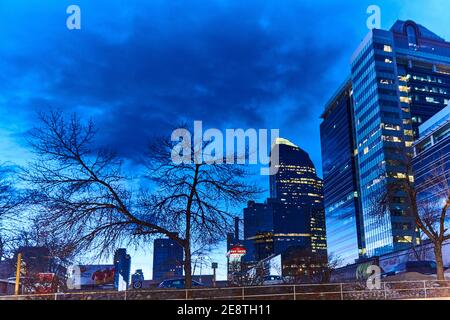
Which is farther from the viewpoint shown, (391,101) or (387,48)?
(387,48)

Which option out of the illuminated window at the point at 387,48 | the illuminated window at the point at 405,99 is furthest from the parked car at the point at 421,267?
the illuminated window at the point at 387,48

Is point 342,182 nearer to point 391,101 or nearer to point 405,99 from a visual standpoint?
point 405,99

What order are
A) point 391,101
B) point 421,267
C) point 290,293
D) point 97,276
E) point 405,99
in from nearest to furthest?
point 290,293, point 421,267, point 97,276, point 391,101, point 405,99

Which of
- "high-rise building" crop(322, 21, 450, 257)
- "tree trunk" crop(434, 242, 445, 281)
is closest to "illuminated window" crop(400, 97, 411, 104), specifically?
"high-rise building" crop(322, 21, 450, 257)

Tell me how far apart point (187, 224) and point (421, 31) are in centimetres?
17740

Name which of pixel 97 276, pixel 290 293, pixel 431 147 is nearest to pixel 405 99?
pixel 431 147

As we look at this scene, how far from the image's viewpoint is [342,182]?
17650 centimetres

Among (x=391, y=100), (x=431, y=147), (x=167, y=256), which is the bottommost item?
(x=167, y=256)

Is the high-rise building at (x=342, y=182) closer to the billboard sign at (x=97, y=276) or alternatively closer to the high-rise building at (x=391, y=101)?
the high-rise building at (x=391, y=101)

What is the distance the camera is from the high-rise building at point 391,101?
427ft

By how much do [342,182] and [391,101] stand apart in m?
45.1

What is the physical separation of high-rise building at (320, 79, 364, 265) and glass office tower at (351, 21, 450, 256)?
1524 centimetres
